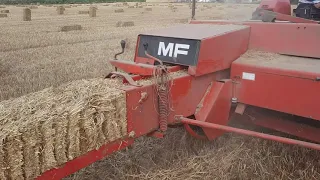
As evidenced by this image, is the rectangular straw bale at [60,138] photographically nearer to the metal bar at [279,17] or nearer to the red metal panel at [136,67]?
the red metal panel at [136,67]

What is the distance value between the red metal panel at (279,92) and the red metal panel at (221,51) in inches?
4.7

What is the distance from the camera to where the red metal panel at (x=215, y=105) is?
8.90 ft

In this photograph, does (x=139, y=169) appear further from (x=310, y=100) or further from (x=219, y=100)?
(x=310, y=100)

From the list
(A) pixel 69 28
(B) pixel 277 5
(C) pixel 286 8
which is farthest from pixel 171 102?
→ (A) pixel 69 28

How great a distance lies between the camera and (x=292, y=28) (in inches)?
121

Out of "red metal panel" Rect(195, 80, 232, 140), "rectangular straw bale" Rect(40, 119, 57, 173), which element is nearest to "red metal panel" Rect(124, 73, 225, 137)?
"red metal panel" Rect(195, 80, 232, 140)

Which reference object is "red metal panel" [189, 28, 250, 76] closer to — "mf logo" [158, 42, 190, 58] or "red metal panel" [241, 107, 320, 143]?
"mf logo" [158, 42, 190, 58]

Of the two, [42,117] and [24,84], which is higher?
[42,117]

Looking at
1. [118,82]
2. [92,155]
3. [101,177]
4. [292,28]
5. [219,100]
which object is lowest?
[101,177]

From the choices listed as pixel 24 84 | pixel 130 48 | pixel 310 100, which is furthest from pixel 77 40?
pixel 310 100

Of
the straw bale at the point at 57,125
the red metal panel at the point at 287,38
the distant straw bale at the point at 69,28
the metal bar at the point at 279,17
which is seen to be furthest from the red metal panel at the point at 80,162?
the distant straw bale at the point at 69,28

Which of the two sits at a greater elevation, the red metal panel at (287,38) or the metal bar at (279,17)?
the metal bar at (279,17)

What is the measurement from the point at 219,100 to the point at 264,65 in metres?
0.43

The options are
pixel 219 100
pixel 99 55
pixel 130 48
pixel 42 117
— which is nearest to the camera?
pixel 42 117
